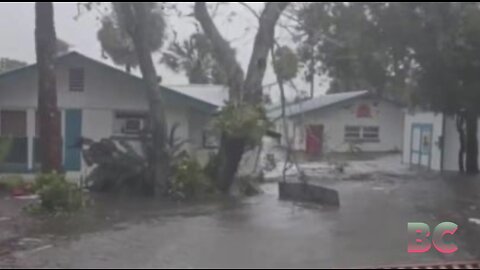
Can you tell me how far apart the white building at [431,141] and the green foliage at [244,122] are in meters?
9.83

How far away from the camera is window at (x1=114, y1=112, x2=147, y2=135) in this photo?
14.6 metres

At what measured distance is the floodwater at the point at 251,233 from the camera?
694 cm

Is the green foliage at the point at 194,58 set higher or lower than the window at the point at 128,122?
higher

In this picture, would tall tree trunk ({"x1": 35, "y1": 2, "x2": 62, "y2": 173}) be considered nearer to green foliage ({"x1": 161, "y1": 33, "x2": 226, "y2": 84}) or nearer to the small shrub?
the small shrub

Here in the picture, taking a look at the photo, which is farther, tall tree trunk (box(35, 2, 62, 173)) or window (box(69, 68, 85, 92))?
window (box(69, 68, 85, 92))

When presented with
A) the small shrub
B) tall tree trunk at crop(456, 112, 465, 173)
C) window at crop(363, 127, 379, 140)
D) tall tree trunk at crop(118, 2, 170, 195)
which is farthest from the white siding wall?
tall tree trunk at crop(456, 112, 465, 173)

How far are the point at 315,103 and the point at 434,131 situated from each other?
13401mm

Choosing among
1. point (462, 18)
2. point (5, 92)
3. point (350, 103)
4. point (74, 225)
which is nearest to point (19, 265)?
point (74, 225)

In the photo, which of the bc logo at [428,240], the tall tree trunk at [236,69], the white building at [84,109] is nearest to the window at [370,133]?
the white building at [84,109]

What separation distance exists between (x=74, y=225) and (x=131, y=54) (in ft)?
8.55

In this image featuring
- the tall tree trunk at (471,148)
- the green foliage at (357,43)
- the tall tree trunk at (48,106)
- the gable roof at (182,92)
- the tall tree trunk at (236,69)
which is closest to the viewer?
the green foliage at (357,43)

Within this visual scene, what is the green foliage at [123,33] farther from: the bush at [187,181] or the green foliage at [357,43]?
the bush at [187,181]

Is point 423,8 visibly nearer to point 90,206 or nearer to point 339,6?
point 339,6

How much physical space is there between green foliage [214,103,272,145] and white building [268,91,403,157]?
31 cm
